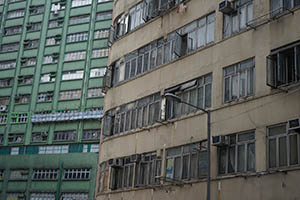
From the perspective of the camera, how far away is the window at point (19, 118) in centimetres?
5534

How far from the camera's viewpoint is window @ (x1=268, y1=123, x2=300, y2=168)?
587 inches

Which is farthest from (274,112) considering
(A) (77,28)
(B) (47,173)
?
(A) (77,28)

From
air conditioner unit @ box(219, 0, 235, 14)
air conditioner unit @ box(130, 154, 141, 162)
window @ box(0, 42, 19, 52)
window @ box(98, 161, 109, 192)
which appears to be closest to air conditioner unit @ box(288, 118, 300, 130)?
air conditioner unit @ box(219, 0, 235, 14)

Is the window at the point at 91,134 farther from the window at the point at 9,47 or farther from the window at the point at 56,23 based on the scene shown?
the window at the point at 9,47

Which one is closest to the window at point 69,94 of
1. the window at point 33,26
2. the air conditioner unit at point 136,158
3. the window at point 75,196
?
the window at point 33,26

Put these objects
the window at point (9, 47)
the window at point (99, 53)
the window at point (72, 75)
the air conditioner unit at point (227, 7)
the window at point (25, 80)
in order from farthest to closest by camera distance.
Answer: the window at point (9, 47) < the window at point (25, 80) < the window at point (72, 75) < the window at point (99, 53) < the air conditioner unit at point (227, 7)

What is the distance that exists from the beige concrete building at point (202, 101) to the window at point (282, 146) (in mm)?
34

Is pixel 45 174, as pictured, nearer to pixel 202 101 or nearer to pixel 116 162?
pixel 116 162

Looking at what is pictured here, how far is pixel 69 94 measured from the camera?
53594mm

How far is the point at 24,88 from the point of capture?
57.1 m

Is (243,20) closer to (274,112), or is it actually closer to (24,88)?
(274,112)

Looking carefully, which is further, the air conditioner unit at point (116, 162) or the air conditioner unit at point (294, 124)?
the air conditioner unit at point (116, 162)

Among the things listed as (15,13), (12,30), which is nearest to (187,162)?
(12,30)

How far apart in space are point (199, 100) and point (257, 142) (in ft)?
13.5
